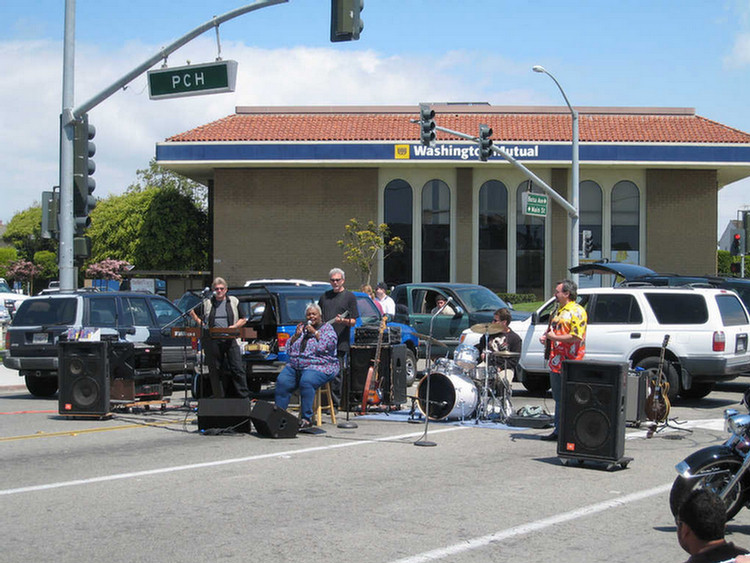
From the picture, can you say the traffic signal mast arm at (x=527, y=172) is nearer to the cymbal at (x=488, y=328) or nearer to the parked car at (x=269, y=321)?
the parked car at (x=269, y=321)

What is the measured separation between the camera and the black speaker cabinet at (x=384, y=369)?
44.3 ft

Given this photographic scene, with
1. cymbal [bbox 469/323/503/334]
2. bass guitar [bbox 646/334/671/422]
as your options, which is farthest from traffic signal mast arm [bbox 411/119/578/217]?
bass guitar [bbox 646/334/671/422]

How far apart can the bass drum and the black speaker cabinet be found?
104 cm

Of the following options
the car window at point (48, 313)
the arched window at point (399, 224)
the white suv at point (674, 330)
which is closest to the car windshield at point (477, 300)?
the white suv at point (674, 330)

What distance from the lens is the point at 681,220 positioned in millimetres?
44938

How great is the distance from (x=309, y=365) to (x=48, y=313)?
680cm

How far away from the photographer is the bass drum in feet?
40.6

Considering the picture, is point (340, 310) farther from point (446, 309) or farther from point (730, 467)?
point (446, 309)

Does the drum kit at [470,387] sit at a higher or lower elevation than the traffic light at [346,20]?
lower

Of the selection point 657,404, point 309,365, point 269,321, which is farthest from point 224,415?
point 657,404

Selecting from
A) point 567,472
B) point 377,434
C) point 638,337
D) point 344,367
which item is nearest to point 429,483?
point 567,472

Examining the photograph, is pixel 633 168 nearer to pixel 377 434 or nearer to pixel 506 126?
pixel 506 126

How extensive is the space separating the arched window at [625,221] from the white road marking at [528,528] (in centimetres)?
3848

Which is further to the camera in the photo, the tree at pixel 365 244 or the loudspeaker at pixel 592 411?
the tree at pixel 365 244
